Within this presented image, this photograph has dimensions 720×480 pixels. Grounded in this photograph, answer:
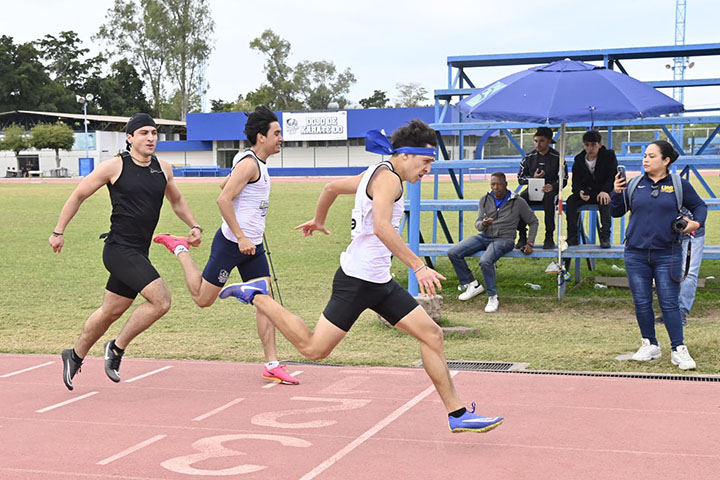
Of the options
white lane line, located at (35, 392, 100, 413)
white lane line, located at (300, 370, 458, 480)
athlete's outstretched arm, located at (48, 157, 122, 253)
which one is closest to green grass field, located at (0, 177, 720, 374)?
white lane line, located at (300, 370, 458, 480)

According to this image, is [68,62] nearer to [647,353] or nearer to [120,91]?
[120,91]

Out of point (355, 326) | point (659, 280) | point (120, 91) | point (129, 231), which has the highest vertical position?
point (120, 91)

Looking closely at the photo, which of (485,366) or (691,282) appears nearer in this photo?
(485,366)

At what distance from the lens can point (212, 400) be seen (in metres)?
6.51

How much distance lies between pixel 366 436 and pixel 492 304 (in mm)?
5523

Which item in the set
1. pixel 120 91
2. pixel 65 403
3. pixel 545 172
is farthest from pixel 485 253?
pixel 120 91

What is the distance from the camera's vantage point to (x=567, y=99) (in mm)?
10414

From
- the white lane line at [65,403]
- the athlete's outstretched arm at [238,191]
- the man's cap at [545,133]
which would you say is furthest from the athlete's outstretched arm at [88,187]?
the man's cap at [545,133]

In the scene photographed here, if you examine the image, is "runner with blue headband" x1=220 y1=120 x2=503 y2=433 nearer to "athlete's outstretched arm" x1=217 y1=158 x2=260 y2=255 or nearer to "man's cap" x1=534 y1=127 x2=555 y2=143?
"athlete's outstretched arm" x1=217 y1=158 x2=260 y2=255

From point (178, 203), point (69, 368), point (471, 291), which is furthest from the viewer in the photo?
point (471, 291)

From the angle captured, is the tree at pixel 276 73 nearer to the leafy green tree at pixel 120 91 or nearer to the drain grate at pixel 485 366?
the leafy green tree at pixel 120 91

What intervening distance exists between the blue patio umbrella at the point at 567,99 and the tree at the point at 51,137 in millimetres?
66596

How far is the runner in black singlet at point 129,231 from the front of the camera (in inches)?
259

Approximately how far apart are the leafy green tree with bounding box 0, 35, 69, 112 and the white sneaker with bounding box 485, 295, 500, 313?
9635 centimetres
